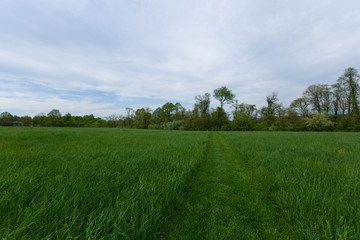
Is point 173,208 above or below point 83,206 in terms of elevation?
below

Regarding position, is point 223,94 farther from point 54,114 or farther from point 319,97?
point 54,114

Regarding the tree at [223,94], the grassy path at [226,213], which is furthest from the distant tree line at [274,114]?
the grassy path at [226,213]

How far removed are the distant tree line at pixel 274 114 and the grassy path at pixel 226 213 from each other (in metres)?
44.1

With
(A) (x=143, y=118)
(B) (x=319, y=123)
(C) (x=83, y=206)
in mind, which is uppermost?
(A) (x=143, y=118)

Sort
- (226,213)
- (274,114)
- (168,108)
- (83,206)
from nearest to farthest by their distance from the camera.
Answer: (83,206) < (226,213) < (274,114) < (168,108)

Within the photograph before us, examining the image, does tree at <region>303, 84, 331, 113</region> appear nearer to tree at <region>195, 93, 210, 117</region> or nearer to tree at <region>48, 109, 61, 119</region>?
tree at <region>195, 93, 210, 117</region>

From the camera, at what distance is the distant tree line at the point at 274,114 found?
3466cm

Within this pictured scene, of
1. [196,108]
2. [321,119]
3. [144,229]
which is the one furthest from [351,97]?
[144,229]

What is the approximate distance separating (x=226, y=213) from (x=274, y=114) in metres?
54.3

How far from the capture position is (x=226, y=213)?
2.06 m

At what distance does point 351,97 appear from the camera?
33.8m

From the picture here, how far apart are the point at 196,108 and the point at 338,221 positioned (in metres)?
51.2

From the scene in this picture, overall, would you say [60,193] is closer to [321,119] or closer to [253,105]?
[321,119]

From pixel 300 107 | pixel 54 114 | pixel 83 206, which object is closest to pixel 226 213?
pixel 83 206
